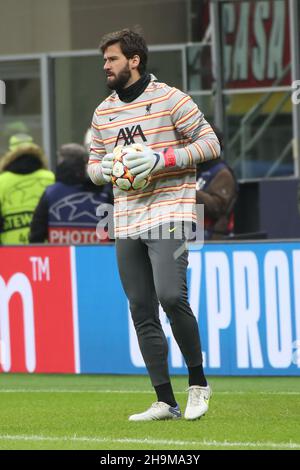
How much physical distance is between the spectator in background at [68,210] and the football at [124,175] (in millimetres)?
4024

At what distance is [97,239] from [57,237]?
0.34 metres

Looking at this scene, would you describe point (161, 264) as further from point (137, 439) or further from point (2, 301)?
point (2, 301)

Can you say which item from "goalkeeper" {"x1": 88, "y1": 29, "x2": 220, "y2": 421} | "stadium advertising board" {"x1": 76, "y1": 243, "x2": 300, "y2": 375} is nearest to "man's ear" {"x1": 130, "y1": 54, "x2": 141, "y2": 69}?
"goalkeeper" {"x1": 88, "y1": 29, "x2": 220, "y2": 421}

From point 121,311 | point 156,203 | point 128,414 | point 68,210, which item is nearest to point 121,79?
point 156,203

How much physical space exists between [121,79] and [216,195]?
11.9 ft

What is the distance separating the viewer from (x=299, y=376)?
9422 millimetres

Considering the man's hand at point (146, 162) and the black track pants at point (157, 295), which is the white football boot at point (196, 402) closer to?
the black track pants at point (157, 295)

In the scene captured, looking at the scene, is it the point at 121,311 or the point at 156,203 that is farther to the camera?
the point at 121,311

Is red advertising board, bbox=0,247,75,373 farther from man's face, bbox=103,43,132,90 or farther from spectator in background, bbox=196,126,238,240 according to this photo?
man's face, bbox=103,43,132,90

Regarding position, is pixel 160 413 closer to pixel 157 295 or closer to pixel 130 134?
pixel 157 295

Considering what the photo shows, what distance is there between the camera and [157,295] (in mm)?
6934

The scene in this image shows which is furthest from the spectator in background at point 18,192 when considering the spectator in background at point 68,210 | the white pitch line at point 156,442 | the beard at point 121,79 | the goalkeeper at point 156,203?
the white pitch line at point 156,442

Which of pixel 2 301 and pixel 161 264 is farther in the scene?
pixel 2 301

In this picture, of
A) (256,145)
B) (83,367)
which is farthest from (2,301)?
(256,145)
